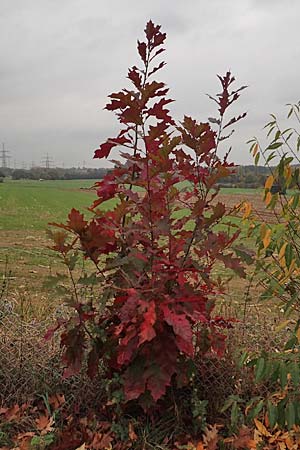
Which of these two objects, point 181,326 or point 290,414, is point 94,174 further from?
point 290,414

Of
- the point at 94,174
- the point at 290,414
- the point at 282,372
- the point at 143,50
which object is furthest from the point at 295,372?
the point at 94,174

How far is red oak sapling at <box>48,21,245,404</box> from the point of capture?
2199 mm

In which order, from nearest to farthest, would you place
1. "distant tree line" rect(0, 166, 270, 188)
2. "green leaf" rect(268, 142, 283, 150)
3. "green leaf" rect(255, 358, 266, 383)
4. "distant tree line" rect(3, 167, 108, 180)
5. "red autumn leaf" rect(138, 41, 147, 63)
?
"green leaf" rect(255, 358, 266, 383)
"green leaf" rect(268, 142, 283, 150)
"red autumn leaf" rect(138, 41, 147, 63)
"distant tree line" rect(0, 166, 270, 188)
"distant tree line" rect(3, 167, 108, 180)

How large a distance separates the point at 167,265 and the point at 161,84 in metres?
0.87

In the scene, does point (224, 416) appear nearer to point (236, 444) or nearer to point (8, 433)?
point (236, 444)

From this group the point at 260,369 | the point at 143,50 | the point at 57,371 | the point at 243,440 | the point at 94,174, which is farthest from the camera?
the point at 94,174

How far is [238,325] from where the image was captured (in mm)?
3348

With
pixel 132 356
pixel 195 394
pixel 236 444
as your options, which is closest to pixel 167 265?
pixel 132 356

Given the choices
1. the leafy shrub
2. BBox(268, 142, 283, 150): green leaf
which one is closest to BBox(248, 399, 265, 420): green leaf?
the leafy shrub

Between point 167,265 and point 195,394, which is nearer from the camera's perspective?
point 167,265

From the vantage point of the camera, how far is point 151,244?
239 cm

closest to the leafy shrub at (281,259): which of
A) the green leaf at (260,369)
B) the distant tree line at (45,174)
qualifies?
the green leaf at (260,369)

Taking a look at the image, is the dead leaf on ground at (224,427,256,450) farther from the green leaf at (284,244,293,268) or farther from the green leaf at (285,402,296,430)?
the green leaf at (284,244,293,268)

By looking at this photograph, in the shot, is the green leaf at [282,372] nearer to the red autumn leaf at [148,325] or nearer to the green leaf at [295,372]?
the green leaf at [295,372]
